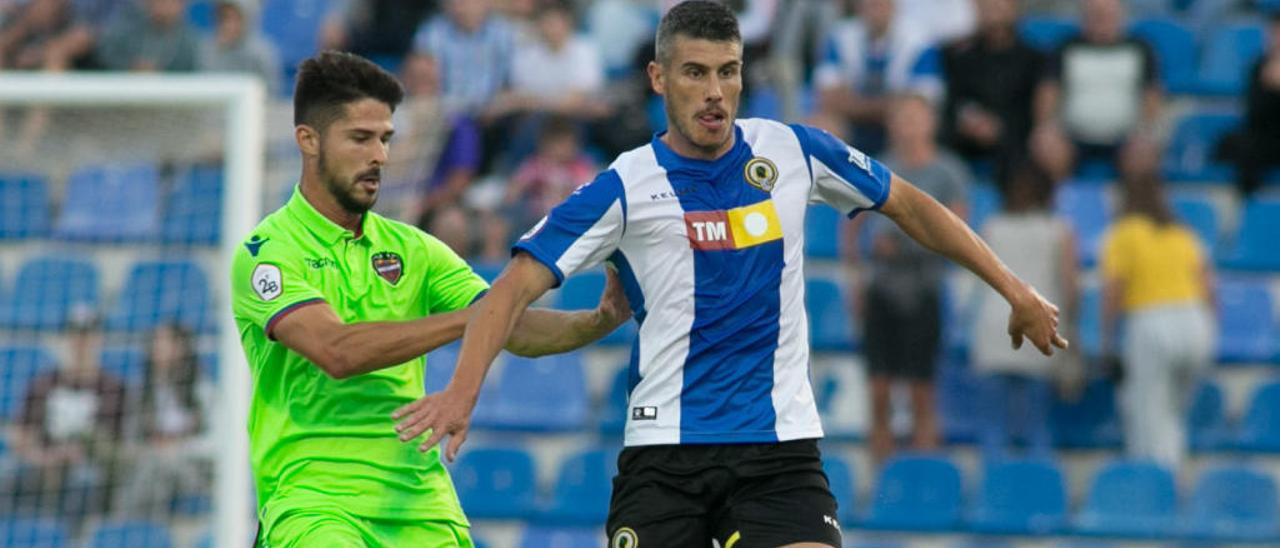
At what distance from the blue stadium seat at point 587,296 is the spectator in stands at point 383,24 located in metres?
2.37

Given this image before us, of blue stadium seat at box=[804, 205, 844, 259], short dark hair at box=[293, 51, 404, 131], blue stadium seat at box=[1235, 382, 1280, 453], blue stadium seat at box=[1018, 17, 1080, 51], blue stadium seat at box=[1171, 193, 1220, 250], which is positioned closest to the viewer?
short dark hair at box=[293, 51, 404, 131]

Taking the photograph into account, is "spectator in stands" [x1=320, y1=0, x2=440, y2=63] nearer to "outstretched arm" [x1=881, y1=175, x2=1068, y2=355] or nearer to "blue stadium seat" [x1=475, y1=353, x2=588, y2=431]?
"blue stadium seat" [x1=475, y1=353, x2=588, y2=431]

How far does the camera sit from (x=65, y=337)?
34.7 feet

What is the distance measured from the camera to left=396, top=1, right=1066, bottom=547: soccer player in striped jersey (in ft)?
19.1

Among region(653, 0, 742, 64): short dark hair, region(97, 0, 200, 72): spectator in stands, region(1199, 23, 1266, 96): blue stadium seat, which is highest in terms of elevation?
region(1199, 23, 1266, 96): blue stadium seat

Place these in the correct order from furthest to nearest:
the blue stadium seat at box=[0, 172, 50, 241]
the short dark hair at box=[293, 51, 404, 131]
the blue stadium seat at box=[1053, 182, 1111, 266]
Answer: the blue stadium seat at box=[1053, 182, 1111, 266] < the blue stadium seat at box=[0, 172, 50, 241] < the short dark hair at box=[293, 51, 404, 131]

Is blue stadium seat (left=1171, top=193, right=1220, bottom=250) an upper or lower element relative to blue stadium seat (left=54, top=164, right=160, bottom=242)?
upper

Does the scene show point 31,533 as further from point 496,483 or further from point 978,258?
point 978,258

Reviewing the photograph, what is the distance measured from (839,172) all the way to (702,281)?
0.56 m

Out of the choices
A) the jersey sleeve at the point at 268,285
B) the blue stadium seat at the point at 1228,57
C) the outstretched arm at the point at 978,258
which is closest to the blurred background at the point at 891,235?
the blue stadium seat at the point at 1228,57

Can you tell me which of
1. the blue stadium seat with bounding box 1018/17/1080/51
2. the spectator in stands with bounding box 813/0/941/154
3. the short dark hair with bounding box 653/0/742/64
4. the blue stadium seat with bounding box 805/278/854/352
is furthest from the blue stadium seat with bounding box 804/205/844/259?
the short dark hair with bounding box 653/0/742/64

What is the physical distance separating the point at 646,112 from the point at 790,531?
318 inches

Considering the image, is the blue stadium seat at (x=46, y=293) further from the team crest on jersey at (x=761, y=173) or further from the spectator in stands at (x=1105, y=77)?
the spectator in stands at (x=1105, y=77)

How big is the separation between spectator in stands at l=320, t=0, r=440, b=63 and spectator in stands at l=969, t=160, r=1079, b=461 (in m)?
4.41
